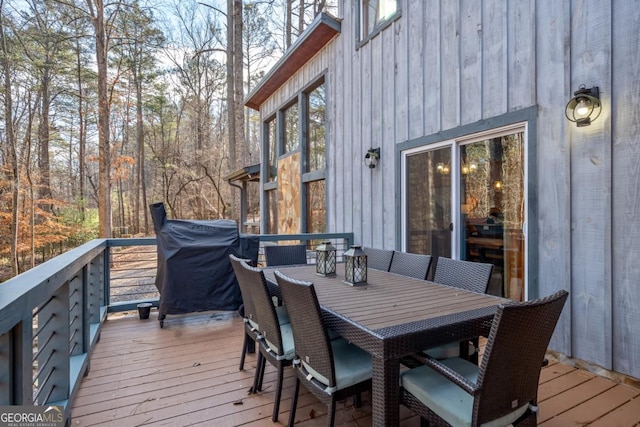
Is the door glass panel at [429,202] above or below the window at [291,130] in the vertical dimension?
below

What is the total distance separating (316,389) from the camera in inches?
66.5

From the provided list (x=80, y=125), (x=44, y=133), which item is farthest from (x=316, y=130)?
(x=80, y=125)

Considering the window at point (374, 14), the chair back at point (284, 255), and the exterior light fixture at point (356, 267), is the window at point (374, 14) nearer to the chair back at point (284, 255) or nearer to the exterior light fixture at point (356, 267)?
the chair back at point (284, 255)

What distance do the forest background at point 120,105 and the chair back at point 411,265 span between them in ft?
28.3

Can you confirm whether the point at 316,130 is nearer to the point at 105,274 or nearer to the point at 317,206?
the point at 317,206

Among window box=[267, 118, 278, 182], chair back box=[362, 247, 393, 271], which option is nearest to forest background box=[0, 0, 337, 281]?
window box=[267, 118, 278, 182]

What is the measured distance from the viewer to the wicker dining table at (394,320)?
1452mm

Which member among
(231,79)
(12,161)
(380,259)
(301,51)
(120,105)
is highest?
(231,79)

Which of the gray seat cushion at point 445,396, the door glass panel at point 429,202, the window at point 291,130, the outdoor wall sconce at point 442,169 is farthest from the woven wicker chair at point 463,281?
the window at point 291,130

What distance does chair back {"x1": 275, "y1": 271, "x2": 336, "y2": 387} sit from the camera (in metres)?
1.58

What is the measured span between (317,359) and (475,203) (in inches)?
103

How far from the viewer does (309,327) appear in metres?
1.66

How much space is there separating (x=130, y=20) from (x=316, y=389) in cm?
→ 1361

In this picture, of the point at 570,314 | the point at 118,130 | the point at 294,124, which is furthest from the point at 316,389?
the point at 118,130
